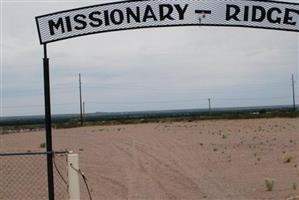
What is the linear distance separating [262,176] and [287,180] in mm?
1196

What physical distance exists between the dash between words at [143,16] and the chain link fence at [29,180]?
2.63m

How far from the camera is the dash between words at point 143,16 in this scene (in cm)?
888

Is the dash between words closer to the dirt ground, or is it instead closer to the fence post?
the fence post

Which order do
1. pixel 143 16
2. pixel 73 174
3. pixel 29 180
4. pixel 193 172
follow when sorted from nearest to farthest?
1. pixel 73 174
2. pixel 143 16
3. pixel 29 180
4. pixel 193 172

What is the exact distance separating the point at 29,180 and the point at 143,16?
27.2 feet

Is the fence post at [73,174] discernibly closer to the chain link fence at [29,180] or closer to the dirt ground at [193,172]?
the chain link fence at [29,180]

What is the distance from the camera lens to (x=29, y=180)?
15.7 meters

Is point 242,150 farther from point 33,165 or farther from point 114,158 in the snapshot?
point 33,165

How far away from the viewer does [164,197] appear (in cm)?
1198

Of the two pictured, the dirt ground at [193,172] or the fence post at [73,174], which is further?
the dirt ground at [193,172]

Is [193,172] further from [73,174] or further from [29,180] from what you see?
[73,174]

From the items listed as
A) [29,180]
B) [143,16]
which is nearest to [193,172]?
[29,180]

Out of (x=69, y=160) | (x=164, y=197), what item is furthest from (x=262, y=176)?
(x=69, y=160)

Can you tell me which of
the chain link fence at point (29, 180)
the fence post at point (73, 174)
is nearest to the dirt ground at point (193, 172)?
the chain link fence at point (29, 180)
